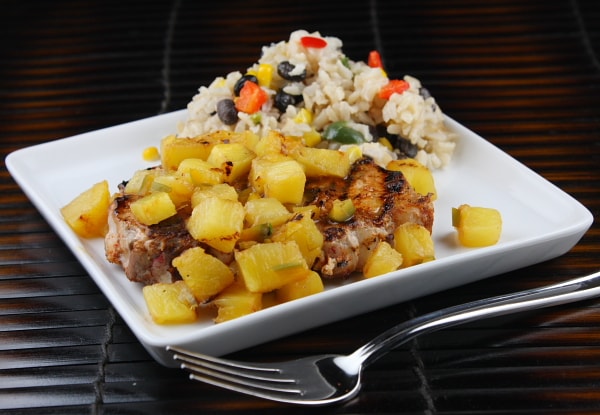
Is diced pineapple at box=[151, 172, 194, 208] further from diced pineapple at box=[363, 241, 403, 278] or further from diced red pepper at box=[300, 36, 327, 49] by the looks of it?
diced red pepper at box=[300, 36, 327, 49]

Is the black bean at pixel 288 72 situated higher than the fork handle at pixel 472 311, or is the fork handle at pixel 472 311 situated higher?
the black bean at pixel 288 72

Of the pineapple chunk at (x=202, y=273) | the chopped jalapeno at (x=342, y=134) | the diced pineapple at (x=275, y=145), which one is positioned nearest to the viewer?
the pineapple chunk at (x=202, y=273)

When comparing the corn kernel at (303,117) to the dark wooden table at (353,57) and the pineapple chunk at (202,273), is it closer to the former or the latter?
the dark wooden table at (353,57)

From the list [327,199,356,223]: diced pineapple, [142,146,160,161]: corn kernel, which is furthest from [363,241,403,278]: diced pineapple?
[142,146,160,161]: corn kernel

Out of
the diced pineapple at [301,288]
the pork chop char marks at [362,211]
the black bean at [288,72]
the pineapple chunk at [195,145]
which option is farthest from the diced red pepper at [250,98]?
the diced pineapple at [301,288]

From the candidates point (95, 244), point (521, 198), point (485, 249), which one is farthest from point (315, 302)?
point (521, 198)

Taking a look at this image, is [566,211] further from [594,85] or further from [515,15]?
[515,15]
